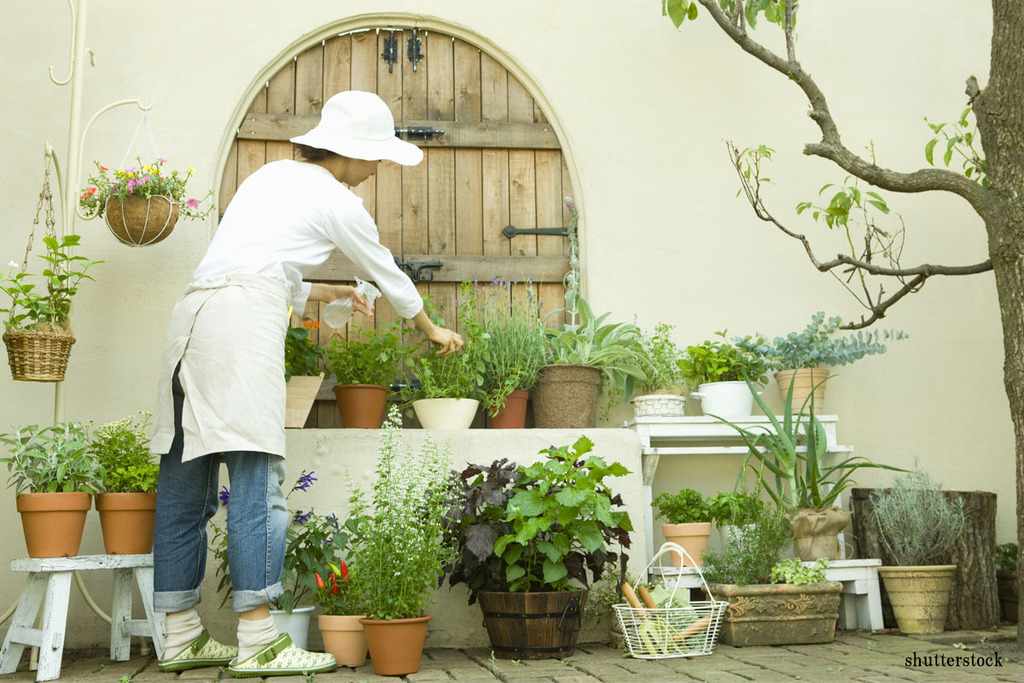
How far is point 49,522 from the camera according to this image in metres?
3.02

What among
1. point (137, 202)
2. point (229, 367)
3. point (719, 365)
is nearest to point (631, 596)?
point (719, 365)

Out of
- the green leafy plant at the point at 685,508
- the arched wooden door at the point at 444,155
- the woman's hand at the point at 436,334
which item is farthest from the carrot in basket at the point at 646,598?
the arched wooden door at the point at 444,155

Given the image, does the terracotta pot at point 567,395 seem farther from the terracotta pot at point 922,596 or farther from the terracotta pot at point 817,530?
the terracotta pot at point 922,596

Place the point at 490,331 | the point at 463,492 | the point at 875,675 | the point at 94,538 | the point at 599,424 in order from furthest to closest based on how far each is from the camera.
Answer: the point at 599,424
the point at 490,331
the point at 94,538
the point at 463,492
the point at 875,675

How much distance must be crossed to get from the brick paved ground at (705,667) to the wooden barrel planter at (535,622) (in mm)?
51

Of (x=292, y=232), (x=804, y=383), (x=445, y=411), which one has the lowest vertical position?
(x=445, y=411)

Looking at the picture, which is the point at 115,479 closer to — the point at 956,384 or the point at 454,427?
the point at 454,427

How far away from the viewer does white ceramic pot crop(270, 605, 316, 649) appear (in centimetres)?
310

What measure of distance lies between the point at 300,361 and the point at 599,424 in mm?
1328

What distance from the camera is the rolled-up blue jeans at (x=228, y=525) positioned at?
2.74m

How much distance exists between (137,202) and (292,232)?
3.26ft

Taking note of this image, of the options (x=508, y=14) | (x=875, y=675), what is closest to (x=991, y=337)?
(x=875, y=675)

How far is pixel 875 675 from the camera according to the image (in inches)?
107

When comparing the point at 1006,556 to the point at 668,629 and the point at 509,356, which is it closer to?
the point at 668,629
